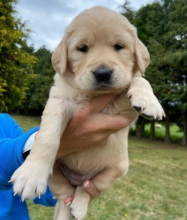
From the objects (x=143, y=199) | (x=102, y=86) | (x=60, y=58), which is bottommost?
A: (x=143, y=199)

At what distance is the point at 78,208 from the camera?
92.1 inches

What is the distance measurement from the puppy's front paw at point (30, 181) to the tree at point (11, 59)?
9.39m

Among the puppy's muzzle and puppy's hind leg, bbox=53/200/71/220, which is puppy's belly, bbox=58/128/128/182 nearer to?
puppy's hind leg, bbox=53/200/71/220

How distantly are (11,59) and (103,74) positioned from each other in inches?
420

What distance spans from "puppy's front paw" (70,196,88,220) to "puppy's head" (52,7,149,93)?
0.98 metres

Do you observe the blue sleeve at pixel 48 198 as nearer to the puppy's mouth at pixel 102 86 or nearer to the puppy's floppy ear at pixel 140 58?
the puppy's mouth at pixel 102 86

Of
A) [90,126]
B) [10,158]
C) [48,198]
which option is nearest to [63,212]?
[48,198]

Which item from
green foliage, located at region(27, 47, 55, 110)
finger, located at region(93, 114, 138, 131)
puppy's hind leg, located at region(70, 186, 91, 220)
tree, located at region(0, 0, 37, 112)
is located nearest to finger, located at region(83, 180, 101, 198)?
puppy's hind leg, located at region(70, 186, 91, 220)

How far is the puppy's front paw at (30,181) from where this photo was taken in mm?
1832

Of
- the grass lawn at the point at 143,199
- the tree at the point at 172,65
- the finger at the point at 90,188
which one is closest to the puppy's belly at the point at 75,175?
the finger at the point at 90,188

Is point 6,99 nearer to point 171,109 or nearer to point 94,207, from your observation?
point 94,207

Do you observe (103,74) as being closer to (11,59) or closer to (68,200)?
(68,200)

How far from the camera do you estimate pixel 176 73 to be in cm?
1972

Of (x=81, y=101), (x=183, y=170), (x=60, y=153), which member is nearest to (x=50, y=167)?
(x=60, y=153)
